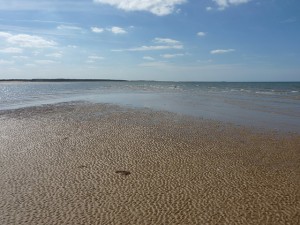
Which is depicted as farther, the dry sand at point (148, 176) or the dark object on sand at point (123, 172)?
the dark object on sand at point (123, 172)

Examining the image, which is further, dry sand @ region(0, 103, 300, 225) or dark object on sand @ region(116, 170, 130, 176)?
dark object on sand @ region(116, 170, 130, 176)

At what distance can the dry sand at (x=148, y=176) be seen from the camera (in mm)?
7188

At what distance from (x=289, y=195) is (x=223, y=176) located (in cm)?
203

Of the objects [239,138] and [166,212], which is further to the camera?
[239,138]

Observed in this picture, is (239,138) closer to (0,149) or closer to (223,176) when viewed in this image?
(223,176)

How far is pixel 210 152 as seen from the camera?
12.5m

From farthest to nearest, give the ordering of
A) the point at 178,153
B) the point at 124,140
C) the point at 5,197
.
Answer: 1. the point at 124,140
2. the point at 178,153
3. the point at 5,197

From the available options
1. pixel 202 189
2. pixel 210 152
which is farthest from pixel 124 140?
pixel 202 189

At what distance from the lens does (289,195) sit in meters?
8.32

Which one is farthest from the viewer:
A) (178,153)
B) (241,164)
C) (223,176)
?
(178,153)

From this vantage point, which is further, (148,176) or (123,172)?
(123,172)

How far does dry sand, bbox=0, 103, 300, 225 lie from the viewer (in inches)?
283

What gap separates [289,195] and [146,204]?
3.95 meters

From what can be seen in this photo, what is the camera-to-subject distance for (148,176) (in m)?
9.69
